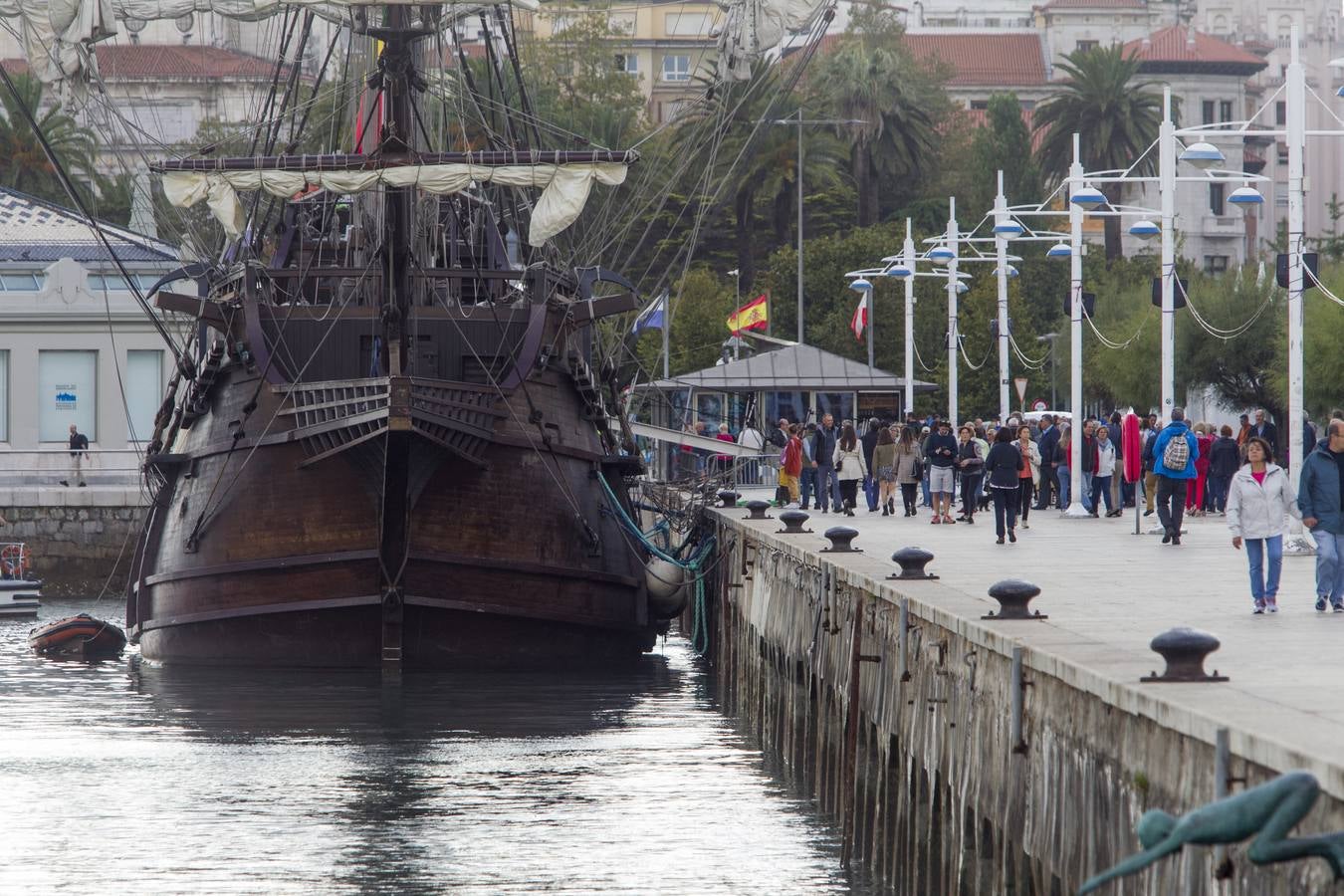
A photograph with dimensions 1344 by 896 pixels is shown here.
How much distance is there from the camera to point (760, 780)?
19906 millimetres

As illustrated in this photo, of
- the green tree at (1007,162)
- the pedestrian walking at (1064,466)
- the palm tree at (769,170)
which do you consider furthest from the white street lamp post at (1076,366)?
the green tree at (1007,162)

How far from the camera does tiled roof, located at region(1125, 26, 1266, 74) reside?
380 feet

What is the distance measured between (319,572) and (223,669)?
1917mm

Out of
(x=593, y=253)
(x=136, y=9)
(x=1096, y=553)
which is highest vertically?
(x=136, y=9)

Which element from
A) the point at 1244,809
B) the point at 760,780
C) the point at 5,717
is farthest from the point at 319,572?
the point at 1244,809

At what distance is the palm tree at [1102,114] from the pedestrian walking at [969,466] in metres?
49.2

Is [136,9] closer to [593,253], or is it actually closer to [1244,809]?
[593,253]

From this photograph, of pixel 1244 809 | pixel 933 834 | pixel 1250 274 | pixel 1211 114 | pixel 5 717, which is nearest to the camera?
pixel 1244 809

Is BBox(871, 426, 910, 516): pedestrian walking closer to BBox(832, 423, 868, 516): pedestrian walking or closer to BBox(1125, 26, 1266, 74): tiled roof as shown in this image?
BBox(832, 423, 868, 516): pedestrian walking

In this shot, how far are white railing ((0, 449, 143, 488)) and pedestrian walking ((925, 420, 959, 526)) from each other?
21012mm

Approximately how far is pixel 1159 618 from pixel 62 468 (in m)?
35.4

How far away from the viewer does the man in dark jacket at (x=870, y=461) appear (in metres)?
37.0

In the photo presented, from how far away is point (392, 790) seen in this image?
61.6ft

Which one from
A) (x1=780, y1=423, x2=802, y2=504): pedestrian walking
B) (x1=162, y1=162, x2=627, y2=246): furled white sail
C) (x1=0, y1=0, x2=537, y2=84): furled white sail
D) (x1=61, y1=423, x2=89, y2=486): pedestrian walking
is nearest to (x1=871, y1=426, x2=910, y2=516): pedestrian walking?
(x1=780, y1=423, x2=802, y2=504): pedestrian walking
